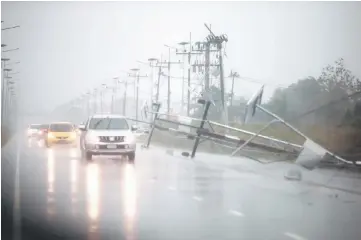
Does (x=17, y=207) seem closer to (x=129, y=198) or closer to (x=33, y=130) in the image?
(x=33, y=130)

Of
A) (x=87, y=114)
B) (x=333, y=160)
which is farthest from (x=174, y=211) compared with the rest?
(x=333, y=160)

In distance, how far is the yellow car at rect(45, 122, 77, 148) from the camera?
622cm

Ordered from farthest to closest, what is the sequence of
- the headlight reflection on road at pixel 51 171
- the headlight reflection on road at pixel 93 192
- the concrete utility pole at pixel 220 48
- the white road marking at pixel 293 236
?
the concrete utility pole at pixel 220 48
the headlight reflection on road at pixel 51 171
the headlight reflection on road at pixel 93 192
the white road marking at pixel 293 236

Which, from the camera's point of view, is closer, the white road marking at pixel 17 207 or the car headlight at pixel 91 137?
the white road marking at pixel 17 207

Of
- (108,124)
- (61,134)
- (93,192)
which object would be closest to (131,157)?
(108,124)

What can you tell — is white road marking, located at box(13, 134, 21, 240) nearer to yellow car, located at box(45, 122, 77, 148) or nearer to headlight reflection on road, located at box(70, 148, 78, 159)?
yellow car, located at box(45, 122, 77, 148)

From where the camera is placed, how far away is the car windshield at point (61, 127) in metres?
6.22

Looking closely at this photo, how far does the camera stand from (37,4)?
599 cm

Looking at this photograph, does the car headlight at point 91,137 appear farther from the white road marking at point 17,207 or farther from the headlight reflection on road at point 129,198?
the white road marking at point 17,207

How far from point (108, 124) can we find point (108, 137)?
12 cm

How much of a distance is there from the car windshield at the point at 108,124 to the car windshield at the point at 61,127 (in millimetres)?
195

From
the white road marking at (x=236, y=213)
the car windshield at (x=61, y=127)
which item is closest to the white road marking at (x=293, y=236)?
the white road marking at (x=236, y=213)

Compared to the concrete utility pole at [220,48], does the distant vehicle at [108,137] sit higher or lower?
lower

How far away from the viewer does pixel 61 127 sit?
6262 mm
